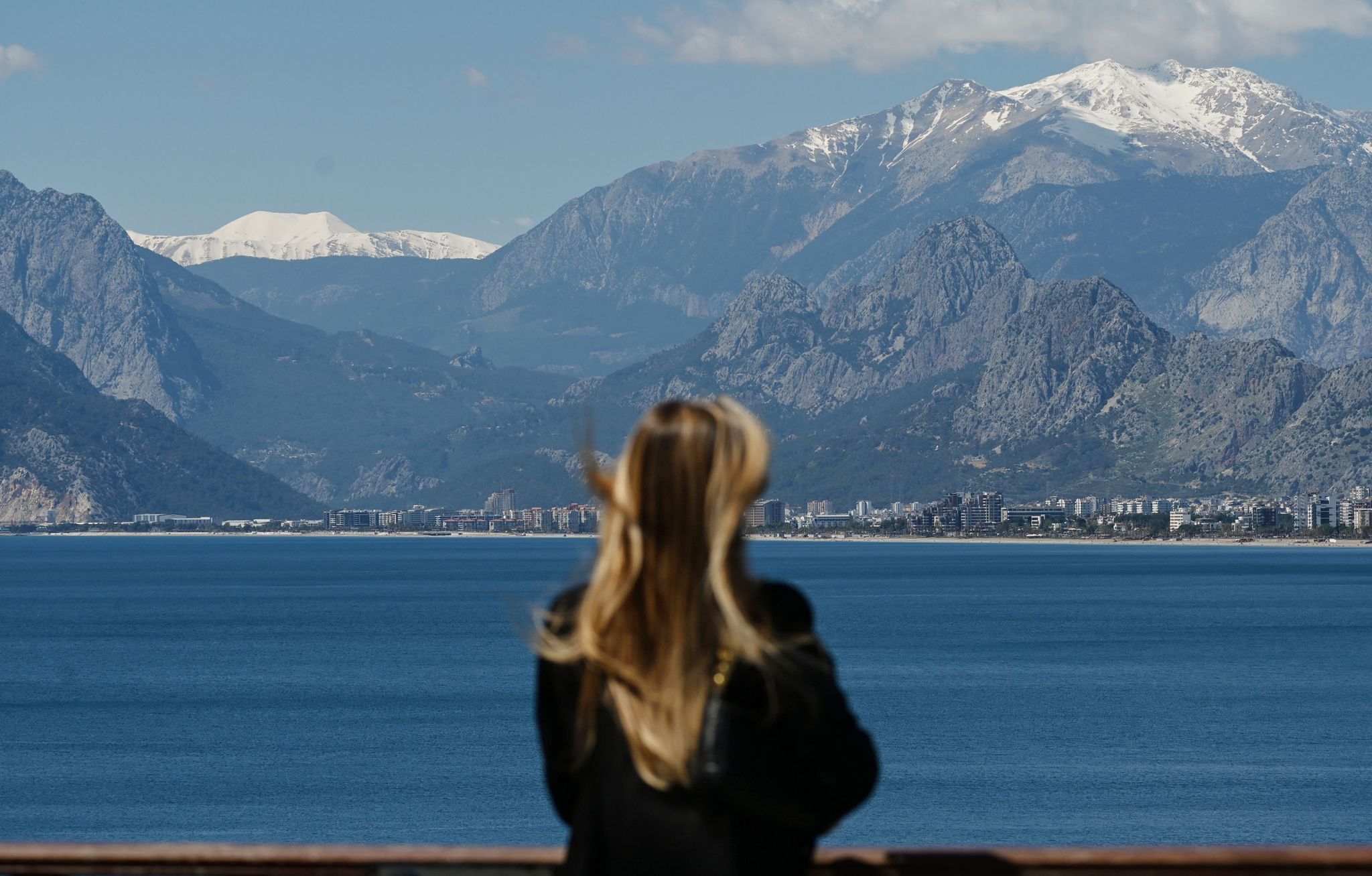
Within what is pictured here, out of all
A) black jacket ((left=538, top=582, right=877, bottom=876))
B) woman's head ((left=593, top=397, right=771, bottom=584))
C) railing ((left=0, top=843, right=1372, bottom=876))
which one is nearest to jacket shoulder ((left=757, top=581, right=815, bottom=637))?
black jacket ((left=538, top=582, right=877, bottom=876))

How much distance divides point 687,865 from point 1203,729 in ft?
267

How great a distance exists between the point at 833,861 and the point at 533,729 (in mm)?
75512

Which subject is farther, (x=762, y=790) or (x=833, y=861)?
(x=833, y=861)

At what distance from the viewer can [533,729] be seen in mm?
80750

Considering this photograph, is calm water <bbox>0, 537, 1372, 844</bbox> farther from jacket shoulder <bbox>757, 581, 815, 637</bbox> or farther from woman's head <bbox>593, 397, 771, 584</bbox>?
jacket shoulder <bbox>757, 581, 815, 637</bbox>

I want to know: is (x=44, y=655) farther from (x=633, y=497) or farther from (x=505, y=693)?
(x=633, y=497)

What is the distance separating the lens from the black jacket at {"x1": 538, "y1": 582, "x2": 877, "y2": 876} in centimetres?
543

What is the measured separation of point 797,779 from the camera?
5.51 metres

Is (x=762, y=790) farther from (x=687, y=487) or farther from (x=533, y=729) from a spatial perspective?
(x=533, y=729)

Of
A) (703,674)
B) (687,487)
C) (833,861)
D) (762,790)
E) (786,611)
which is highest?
(687,487)

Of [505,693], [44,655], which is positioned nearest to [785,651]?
[505,693]

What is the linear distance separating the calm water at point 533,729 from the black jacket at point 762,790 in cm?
133

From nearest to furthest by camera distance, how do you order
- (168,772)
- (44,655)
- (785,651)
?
(785,651) → (168,772) → (44,655)

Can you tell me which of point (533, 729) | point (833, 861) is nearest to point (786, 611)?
point (833, 861)
